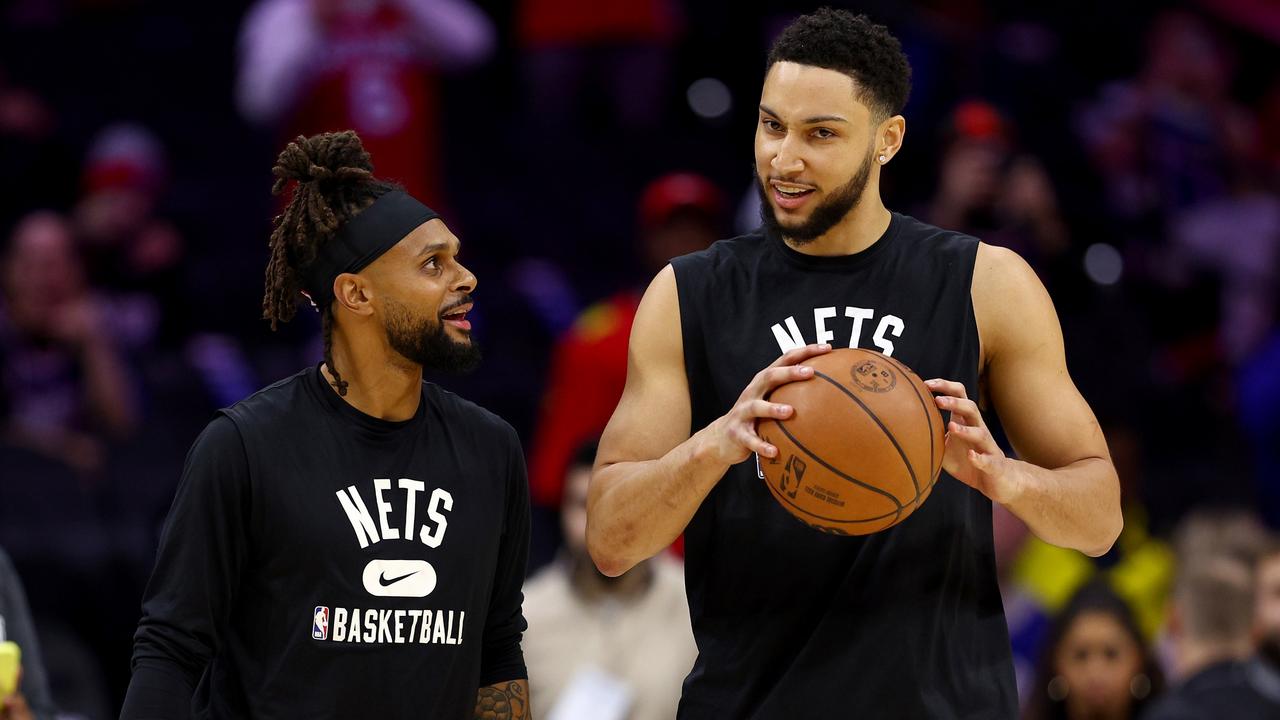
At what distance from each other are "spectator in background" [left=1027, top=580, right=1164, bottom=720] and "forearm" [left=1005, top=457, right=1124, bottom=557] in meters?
2.68

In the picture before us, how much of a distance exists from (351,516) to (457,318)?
0.49 m

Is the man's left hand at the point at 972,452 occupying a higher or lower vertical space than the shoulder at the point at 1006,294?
lower

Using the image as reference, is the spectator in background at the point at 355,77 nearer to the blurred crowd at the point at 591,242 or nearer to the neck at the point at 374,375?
the blurred crowd at the point at 591,242

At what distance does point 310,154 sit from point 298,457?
658mm

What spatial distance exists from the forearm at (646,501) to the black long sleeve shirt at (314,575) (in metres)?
0.29

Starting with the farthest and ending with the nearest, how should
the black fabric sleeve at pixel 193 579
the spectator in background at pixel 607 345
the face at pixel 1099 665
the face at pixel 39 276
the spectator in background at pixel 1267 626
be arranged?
1. the face at pixel 39 276
2. the spectator in background at pixel 607 345
3. the face at pixel 1099 665
4. the spectator in background at pixel 1267 626
5. the black fabric sleeve at pixel 193 579

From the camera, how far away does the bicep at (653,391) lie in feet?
13.0

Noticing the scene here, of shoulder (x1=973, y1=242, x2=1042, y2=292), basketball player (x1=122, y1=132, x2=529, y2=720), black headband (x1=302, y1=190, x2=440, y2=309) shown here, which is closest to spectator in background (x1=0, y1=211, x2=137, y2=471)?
basketball player (x1=122, y1=132, x2=529, y2=720)

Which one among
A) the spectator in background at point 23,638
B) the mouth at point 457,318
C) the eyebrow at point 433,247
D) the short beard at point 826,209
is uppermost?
the short beard at point 826,209

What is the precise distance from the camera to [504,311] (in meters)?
9.54

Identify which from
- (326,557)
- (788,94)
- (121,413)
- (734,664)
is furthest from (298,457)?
(121,413)

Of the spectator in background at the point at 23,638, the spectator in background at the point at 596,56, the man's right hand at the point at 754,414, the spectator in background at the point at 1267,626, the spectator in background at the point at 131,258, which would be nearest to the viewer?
the man's right hand at the point at 754,414

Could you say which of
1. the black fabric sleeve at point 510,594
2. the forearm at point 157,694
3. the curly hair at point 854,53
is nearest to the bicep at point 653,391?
the black fabric sleeve at point 510,594

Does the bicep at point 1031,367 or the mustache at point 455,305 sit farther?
the mustache at point 455,305
